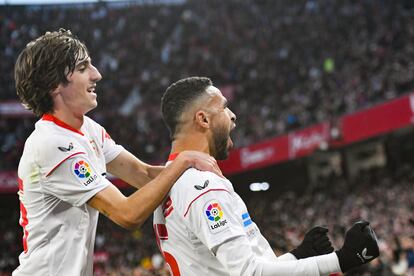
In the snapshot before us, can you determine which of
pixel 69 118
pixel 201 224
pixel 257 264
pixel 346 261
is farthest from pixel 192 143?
pixel 346 261

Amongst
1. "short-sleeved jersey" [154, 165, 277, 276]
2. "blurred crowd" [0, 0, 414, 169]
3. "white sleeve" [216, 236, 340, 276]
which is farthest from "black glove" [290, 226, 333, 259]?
"blurred crowd" [0, 0, 414, 169]

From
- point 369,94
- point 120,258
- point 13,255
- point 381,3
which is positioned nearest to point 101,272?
point 120,258

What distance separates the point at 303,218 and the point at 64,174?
52.4 ft

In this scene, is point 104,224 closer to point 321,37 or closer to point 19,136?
point 19,136

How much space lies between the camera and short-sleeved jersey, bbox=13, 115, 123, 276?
121 inches

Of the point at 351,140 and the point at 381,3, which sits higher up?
the point at 381,3

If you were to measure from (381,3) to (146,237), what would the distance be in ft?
40.1

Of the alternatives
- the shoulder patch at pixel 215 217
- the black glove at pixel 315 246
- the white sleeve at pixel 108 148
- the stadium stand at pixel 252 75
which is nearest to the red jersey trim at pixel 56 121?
the white sleeve at pixel 108 148

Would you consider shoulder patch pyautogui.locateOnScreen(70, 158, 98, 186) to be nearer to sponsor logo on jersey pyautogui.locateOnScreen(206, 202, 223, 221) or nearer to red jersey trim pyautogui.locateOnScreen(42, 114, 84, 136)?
red jersey trim pyautogui.locateOnScreen(42, 114, 84, 136)

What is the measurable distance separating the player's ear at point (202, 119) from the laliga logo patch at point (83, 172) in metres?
0.56

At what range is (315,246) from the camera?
10.5 feet

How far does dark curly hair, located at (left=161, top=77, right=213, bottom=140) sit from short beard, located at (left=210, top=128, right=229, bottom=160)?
7.9 inches

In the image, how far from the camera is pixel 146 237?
67.3ft

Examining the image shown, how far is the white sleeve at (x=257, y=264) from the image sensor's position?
9.06 ft
